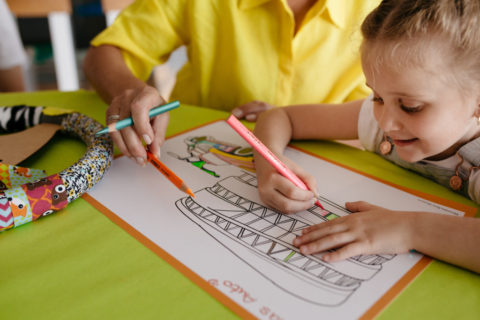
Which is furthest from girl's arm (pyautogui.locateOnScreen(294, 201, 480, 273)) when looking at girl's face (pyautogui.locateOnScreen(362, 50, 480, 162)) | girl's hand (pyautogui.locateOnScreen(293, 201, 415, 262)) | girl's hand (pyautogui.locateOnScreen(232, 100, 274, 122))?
girl's hand (pyautogui.locateOnScreen(232, 100, 274, 122))

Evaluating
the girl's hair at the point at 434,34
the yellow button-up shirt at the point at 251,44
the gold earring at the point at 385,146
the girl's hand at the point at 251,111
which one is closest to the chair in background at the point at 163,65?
the yellow button-up shirt at the point at 251,44

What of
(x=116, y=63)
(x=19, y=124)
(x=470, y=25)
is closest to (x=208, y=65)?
(x=116, y=63)

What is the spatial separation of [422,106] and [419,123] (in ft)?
0.08

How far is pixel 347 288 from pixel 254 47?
70cm

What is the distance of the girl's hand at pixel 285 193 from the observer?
0.54 meters

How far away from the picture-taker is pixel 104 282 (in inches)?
16.7

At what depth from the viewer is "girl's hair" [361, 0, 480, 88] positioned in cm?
49

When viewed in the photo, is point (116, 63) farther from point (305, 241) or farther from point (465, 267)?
point (465, 267)

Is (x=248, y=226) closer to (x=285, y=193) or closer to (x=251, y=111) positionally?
(x=285, y=193)

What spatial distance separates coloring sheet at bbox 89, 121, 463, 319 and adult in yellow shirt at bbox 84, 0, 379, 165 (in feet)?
0.82

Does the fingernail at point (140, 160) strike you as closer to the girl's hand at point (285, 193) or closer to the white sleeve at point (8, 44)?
the girl's hand at point (285, 193)

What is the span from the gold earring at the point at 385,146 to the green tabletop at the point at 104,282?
278mm

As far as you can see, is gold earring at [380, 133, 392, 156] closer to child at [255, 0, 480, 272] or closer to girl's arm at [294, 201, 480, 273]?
child at [255, 0, 480, 272]

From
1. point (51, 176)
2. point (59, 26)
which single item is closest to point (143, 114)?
point (51, 176)
